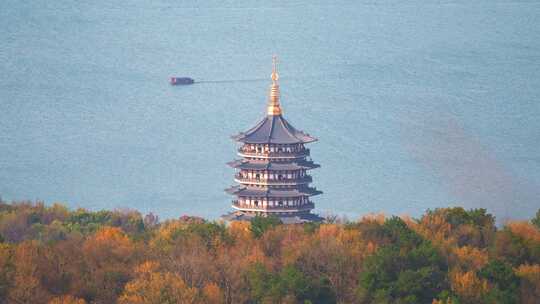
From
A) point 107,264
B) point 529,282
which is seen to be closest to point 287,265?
point 107,264

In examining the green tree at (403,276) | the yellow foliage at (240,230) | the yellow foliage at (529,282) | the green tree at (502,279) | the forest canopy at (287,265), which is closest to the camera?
the forest canopy at (287,265)

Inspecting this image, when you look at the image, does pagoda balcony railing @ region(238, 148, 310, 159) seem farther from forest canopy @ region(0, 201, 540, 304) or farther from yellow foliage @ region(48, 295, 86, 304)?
yellow foliage @ region(48, 295, 86, 304)

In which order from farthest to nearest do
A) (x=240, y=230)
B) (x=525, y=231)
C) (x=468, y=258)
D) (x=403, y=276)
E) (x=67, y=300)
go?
(x=240, y=230)
(x=525, y=231)
(x=468, y=258)
(x=403, y=276)
(x=67, y=300)

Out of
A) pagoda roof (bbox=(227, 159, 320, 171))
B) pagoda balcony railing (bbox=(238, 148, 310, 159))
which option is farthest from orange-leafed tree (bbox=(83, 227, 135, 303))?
pagoda balcony railing (bbox=(238, 148, 310, 159))

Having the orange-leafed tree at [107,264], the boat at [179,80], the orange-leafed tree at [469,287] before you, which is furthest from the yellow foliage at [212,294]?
the boat at [179,80]

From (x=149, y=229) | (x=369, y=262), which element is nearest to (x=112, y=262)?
(x=369, y=262)

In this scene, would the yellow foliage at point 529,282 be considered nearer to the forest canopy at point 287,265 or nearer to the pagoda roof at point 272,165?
the forest canopy at point 287,265

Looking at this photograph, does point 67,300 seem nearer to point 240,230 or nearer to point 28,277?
point 28,277
